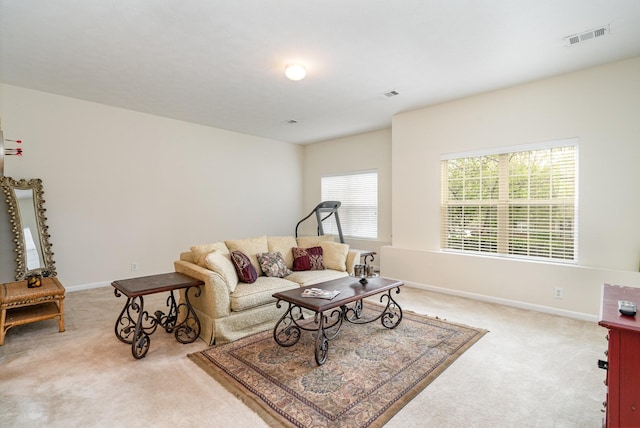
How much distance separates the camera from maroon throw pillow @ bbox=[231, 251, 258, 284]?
3430 mm

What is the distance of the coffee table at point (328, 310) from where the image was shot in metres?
2.59

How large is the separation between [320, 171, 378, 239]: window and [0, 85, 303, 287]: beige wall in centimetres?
158

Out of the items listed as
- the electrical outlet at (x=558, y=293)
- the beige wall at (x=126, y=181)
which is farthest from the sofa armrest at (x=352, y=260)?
the beige wall at (x=126, y=181)

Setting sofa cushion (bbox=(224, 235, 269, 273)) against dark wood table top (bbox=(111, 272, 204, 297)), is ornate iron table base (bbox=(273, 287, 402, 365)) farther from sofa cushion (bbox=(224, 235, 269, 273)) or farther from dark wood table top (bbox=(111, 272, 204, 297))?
dark wood table top (bbox=(111, 272, 204, 297))

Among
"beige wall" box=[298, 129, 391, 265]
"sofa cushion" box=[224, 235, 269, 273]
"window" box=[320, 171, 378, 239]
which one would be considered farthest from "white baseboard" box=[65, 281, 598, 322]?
"sofa cushion" box=[224, 235, 269, 273]

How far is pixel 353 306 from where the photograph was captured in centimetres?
377

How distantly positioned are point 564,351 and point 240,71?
4.27 metres

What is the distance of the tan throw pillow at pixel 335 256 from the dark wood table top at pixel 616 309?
281 cm

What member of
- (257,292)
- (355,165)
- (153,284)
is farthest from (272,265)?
(355,165)

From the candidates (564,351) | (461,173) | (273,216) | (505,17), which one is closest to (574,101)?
(461,173)

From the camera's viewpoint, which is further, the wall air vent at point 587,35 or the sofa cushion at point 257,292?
the sofa cushion at point 257,292

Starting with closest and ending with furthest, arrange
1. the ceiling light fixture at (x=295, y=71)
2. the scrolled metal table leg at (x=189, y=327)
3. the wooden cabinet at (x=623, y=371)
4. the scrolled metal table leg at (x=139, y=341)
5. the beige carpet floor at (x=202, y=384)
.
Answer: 1. the wooden cabinet at (x=623, y=371)
2. the beige carpet floor at (x=202, y=384)
3. the scrolled metal table leg at (x=139, y=341)
4. the scrolled metal table leg at (x=189, y=327)
5. the ceiling light fixture at (x=295, y=71)

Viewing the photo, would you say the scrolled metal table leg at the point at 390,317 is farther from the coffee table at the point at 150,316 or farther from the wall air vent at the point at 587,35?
the wall air vent at the point at 587,35

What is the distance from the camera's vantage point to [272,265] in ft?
12.6
